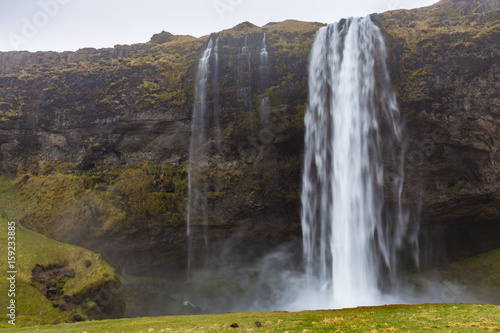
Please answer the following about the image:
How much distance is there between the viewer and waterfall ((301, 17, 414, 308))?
32.1 m

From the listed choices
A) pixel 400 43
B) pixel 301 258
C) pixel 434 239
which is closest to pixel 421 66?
pixel 400 43

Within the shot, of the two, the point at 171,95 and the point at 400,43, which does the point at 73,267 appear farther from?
the point at 400,43

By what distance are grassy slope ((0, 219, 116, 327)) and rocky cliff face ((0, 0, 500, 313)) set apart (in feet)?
9.91

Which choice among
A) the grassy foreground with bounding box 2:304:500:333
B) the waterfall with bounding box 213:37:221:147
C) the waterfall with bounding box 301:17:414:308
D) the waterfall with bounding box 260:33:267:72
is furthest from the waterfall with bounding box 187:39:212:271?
the grassy foreground with bounding box 2:304:500:333

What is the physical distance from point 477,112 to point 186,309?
111 feet

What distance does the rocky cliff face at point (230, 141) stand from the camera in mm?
30875

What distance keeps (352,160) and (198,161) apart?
670 inches

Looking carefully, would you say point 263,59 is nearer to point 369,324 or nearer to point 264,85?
point 264,85

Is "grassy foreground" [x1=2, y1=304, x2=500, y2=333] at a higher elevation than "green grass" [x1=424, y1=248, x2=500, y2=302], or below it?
higher

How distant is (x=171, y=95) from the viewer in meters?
37.8

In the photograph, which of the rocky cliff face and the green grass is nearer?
the green grass

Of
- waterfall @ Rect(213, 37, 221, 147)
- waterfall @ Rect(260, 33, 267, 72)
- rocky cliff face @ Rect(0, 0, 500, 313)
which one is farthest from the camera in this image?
waterfall @ Rect(213, 37, 221, 147)

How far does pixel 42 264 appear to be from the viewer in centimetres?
2834

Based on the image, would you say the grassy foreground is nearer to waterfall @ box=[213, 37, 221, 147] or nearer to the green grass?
the green grass
